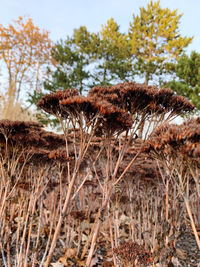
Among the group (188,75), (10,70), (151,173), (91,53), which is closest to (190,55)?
(188,75)

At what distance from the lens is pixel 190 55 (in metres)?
11.7

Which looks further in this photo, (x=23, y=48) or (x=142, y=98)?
(x=23, y=48)

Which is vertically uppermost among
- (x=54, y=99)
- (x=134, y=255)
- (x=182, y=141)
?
(x=54, y=99)

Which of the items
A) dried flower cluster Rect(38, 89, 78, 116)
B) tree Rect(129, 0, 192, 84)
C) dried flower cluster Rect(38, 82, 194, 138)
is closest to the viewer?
dried flower cluster Rect(38, 82, 194, 138)

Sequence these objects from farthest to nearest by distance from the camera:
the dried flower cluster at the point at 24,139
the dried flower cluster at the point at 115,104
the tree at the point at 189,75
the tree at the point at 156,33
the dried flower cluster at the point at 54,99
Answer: the tree at the point at 156,33, the tree at the point at 189,75, the dried flower cluster at the point at 24,139, the dried flower cluster at the point at 54,99, the dried flower cluster at the point at 115,104

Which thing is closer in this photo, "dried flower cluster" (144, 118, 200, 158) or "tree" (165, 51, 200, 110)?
"dried flower cluster" (144, 118, 200, 158)

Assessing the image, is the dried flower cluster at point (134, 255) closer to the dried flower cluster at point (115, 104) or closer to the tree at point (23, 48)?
the dried flower cluster at point (115, 104)

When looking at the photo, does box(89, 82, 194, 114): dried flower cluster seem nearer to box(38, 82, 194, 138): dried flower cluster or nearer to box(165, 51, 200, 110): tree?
box(38, 82, 194, 138): dried flower cluster

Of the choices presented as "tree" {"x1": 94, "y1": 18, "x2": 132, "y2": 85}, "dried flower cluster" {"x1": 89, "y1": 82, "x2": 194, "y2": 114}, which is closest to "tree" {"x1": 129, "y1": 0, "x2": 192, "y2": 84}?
"tree" {"x1": 94, "y1": 18, "x2": 132, "y2": 85}

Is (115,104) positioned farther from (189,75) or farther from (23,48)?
(23,48)

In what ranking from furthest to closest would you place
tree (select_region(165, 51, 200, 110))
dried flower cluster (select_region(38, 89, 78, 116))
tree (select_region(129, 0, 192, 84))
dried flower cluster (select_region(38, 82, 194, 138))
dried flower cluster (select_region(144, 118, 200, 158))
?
tree (select_region(129, 0, 192, 84)) → tree (select_region(165, 51, 200, 110)) → dried flower cluster (select_region(38, 89, 78, 116)) → dried flower cluster (select_region(38, 82, 194, 138)) → dried flower cluster (select_region(144, 118, 200, 158))

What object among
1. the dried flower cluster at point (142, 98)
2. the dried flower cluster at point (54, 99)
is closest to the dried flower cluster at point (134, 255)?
the dried flower cluster at point (142, 98)

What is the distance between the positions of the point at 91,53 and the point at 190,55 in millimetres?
7222

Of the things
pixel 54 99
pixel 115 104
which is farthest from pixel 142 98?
pixel 54 99
